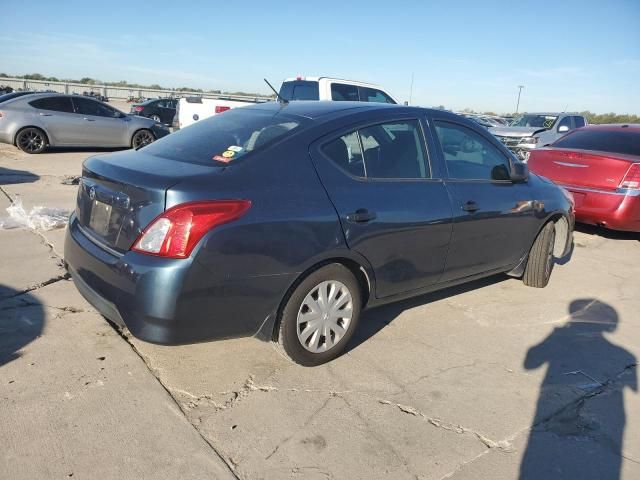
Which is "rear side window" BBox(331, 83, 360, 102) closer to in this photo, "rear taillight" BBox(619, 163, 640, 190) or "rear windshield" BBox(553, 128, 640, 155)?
"rear windshield" BBox(553, 128, 640, 155)

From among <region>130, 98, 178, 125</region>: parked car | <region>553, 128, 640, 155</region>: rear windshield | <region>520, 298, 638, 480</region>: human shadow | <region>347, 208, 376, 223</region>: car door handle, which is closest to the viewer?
<region>520, 298, 638, 480</region>: human shadow

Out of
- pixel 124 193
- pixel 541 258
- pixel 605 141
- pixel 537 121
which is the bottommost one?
pixel 541 258

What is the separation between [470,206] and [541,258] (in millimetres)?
1464

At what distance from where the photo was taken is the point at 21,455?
238cm

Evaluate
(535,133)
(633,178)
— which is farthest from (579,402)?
(535,133)

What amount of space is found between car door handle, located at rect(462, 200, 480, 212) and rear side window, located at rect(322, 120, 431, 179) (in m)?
0.41

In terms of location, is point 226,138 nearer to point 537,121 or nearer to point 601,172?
point 601,172

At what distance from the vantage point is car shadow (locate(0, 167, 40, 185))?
8538 millimetres

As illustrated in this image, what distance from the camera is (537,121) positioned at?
18141 millimetres

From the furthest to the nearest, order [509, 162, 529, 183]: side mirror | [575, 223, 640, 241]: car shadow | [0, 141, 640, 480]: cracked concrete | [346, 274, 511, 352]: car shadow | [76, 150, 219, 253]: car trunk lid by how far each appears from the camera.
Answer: [575, 223, 640, 241]: car shadow
[509, 162, 529, 183]: side mirror
[346, 274, 511, 352]: car shadow
[76, 150, 219, 253]: car trunk lid
[0, 141, 640, 480]: cracked concrete

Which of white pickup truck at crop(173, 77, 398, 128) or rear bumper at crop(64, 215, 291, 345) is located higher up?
white pickup truck at crop(173, 77, 398, 128)

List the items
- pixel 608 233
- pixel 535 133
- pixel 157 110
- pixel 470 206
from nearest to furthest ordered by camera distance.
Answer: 1. pixel 470 206
2. pixel 608 233
3. pixel 535 133
4. pixel 157 110

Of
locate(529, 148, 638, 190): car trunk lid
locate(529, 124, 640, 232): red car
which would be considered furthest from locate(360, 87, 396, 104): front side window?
locate(529, 148, 638, 190): car trunk lid

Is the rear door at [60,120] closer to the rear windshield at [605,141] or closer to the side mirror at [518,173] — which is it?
the rear windshield at [605,141]
